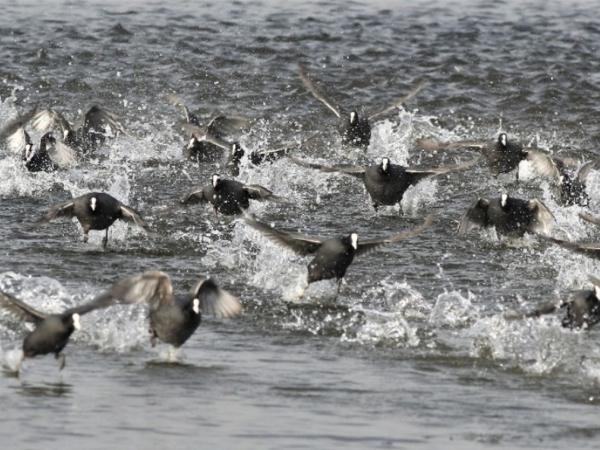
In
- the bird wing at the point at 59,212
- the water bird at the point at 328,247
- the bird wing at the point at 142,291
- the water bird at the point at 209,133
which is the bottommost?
the water bird at the point at 209,133

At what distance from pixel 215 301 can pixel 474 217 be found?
183 inches

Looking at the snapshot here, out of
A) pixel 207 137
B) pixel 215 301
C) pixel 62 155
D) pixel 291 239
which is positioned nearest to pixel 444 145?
pixel 207 137

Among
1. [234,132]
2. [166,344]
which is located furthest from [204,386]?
[234,132]

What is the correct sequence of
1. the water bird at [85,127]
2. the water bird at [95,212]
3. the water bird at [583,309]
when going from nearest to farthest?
the water bird at [583,309]
the water bird at [95,212]
the water bird at [85,127]

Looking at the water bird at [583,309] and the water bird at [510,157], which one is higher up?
the water bird at [583,309]

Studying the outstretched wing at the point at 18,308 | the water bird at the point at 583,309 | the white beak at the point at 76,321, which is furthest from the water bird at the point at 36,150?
the water bird at the point at 583,309

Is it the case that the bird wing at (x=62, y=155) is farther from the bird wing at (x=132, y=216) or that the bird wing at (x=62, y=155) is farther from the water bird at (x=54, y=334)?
the water bird at (x=54, y=334)

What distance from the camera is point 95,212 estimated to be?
13.3m

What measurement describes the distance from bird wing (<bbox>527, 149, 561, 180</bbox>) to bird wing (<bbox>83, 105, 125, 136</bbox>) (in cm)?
488

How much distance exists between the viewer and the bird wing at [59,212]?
1342 centimetres

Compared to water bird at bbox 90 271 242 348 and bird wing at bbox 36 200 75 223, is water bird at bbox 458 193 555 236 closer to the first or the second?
bird wing at bbox 36 200 75 223

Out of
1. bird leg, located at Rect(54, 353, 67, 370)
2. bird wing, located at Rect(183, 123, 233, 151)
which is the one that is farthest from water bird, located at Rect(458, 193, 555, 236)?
bird leg, located at Rect(54, 353, 67, 370)

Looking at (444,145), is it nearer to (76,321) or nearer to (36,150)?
(36,150)

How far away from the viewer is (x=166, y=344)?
10.0 metres
